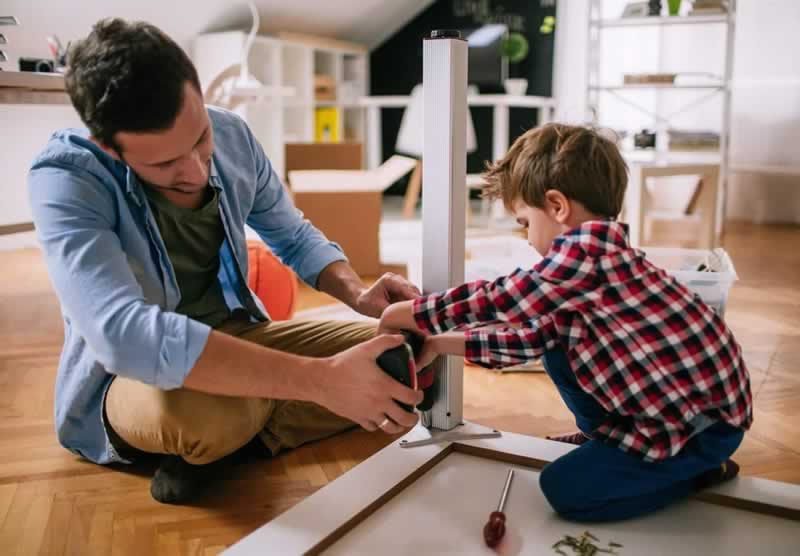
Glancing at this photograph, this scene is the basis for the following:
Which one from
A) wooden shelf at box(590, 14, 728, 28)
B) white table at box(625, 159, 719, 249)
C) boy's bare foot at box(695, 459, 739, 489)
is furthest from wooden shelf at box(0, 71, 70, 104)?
wooden shelf at box(590, 14, 728, 28)

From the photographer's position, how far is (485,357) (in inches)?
42.6

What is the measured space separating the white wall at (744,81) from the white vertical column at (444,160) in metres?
2.98

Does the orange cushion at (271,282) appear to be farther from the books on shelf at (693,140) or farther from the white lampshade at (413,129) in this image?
the white lampshade at (413,129)

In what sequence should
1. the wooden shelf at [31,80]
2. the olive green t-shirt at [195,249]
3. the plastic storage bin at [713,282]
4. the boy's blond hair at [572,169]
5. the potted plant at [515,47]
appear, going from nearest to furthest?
the boy's blond hair at [572,169]
the olive green t-shirt at [195,249]
the plastic storage bin at [713,282]
the wooden shelf at [31,80]
the potted plant at [515,47]

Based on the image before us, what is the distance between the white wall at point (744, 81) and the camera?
4059mm

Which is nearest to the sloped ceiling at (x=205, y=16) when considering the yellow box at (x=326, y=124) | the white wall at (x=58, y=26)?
the white wall at (x=58, y=26)

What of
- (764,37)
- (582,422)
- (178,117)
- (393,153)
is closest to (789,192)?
(764,37)

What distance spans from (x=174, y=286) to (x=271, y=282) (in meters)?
0.73

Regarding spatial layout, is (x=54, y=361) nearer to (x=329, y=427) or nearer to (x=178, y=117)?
(x=329, y=427)

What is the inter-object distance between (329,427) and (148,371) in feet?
1.72

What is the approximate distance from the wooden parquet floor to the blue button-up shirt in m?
0.09

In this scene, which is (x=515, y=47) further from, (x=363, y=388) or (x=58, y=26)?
(x=363, y=388)

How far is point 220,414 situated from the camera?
3.62ft

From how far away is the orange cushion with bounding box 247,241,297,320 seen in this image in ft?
6.14
